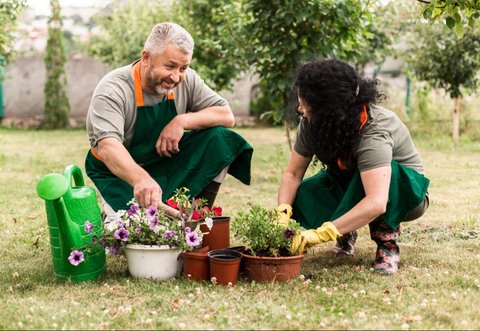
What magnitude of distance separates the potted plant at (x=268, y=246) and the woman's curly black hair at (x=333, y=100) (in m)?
0.44

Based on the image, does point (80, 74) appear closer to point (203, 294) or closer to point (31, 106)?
point (31, 106)

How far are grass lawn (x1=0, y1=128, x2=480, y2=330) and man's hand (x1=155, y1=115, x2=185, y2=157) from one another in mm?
652

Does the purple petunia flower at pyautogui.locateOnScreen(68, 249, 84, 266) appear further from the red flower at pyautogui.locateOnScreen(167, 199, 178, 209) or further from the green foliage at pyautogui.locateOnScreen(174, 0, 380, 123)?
the green foliage at pyautogui.locateOnScreen(174, 0, 380, 123)

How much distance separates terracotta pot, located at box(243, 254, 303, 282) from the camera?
2.90 metres

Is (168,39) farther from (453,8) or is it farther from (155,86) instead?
(453,8)

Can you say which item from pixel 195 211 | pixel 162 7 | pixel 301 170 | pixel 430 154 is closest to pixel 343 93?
pixel 301 170

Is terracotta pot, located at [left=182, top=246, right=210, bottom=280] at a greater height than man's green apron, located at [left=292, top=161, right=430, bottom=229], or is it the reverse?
man's green apron, located at [left=292, top=161, right=430, bottom=229]

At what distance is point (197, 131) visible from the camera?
358cm

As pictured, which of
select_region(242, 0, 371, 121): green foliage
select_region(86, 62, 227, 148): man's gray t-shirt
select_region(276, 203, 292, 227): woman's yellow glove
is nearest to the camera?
select_region(276, 203, 292, 227): woman's yellow glove

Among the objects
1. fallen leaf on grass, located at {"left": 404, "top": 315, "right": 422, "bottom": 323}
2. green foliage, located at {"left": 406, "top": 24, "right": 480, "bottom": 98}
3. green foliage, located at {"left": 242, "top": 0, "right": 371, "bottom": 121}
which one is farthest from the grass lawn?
green foliage, located at {"left": 406, "top": 24, "right": 480, "bottom": 98}

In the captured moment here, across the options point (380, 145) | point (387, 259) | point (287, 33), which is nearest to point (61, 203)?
point (380, 145)

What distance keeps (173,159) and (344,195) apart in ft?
3.28

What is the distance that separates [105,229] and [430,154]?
6.29 meters

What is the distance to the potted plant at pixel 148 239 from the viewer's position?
292 cm
